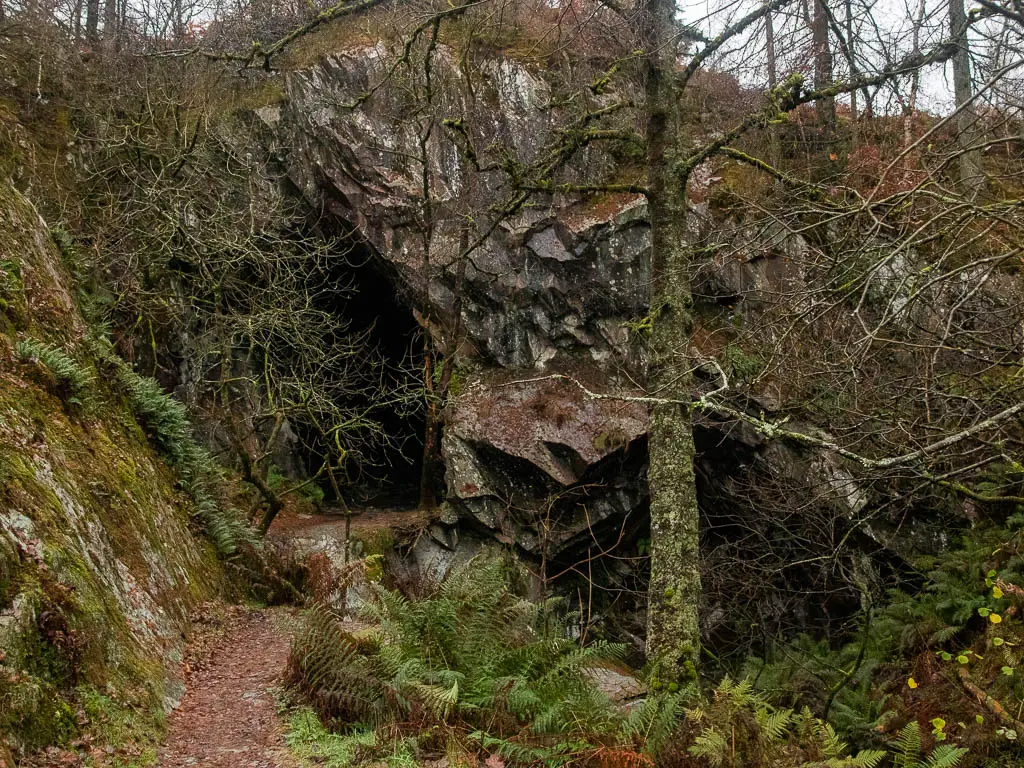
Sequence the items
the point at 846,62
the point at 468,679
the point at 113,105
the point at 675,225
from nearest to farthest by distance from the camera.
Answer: the point at 468,679 → the point at 846,62 → the point at 675,225 → the point at 113,105

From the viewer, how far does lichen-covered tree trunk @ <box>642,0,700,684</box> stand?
5.88 metres

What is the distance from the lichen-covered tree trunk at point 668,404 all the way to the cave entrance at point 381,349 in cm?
727

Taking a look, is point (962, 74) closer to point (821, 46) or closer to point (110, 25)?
point (821, 46)

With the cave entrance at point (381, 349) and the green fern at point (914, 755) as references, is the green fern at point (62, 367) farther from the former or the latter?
the cave entrance at point (381, 349)

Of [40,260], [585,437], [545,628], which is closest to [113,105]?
[40,260]

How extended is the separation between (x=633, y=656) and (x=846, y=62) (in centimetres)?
949

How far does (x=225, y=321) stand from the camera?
11242 millimetres

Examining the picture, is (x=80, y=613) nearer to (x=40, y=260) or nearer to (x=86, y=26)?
(x=40, y=260)

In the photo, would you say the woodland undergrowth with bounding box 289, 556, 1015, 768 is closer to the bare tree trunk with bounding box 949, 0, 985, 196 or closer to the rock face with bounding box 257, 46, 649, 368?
the bare tree trunk with bounding box 949, 0, 985, 196

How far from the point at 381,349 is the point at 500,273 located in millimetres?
5576

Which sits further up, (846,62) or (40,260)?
(846,62)

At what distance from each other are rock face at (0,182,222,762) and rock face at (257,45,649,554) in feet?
18.3

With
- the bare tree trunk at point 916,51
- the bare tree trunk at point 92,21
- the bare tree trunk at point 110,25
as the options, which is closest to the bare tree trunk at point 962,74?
the bare tree trunk at point 916,51

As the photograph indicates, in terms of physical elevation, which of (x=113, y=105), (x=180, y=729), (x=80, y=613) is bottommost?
(x=180, y=729)
